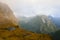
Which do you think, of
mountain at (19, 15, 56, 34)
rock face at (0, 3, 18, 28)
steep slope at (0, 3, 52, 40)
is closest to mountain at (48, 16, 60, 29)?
mountain at (19, 15, 56, 34)

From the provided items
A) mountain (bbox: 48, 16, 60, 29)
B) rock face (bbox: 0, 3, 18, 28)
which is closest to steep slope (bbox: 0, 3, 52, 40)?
rock face (bbox: 0, 3, 18, 28)

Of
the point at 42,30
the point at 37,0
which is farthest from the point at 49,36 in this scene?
the point at 37,0

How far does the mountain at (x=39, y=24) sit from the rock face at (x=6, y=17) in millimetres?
94

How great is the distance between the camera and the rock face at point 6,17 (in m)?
1.94

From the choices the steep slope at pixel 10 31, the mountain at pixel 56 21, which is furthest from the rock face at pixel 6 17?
the mountain at pixel 56 21

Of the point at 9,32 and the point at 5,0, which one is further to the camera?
the point at 5,0

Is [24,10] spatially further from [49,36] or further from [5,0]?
[49,36]

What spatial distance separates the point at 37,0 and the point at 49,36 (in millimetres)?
437

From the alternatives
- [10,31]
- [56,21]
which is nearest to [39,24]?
[56,21]

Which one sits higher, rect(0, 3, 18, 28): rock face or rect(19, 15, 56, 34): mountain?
rect(0, 3, 18, 28): rock face

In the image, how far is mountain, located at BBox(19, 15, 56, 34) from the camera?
1.93 m

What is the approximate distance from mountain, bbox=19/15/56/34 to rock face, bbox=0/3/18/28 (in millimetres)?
94

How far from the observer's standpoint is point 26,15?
2.00m

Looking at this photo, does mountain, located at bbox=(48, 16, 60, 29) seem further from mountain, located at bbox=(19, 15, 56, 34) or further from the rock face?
the rock face
